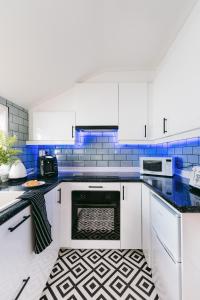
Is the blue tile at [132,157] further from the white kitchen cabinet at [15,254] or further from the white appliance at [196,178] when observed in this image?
the white kitchen cabinet at [15,254]

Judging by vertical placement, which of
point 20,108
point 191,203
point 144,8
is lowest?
point 191,203

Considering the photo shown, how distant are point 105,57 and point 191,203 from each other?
1824 mm

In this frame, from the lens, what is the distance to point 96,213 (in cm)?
202

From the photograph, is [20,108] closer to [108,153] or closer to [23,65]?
[23,65]

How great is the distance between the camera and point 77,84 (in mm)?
2301

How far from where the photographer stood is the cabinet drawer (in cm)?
102

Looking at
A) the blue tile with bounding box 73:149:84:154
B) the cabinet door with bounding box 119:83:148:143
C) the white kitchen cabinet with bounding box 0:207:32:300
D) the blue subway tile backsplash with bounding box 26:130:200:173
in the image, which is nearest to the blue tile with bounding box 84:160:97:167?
the blue subway tile backsplash with bounding box 26:130:200:173

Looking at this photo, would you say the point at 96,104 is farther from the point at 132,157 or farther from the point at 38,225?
the point at 38,225

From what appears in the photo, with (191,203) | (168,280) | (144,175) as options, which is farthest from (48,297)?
(144,175)

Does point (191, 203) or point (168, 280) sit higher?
point (191, 203)

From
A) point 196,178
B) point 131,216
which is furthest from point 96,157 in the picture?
point 196,178

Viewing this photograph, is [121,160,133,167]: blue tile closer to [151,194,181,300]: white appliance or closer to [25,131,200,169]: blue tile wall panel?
[25,131,200,169]: blue tile wall panel

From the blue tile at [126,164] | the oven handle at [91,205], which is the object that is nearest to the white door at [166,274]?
the oven handle at [91,205]

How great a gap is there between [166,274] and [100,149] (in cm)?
172
